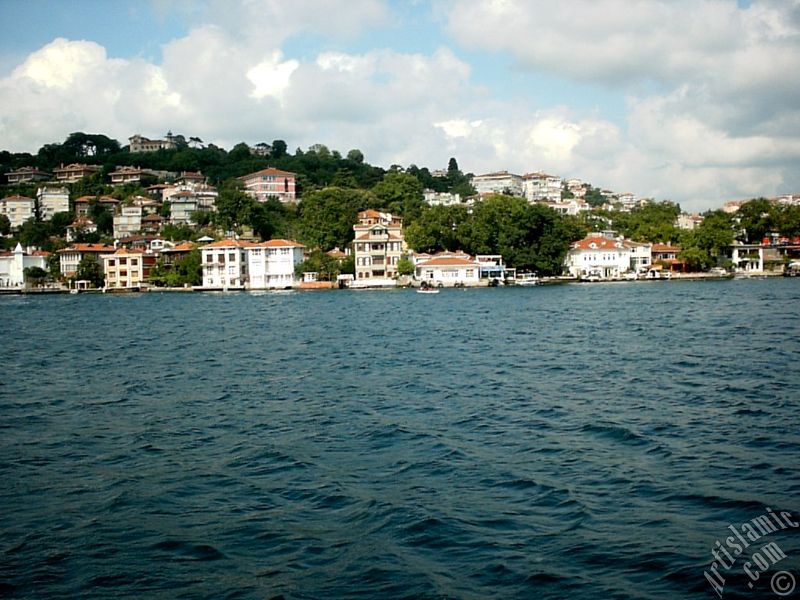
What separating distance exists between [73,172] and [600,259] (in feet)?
263

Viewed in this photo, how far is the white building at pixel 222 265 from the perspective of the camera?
7362 cm

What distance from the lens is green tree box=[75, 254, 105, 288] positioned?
76.1m

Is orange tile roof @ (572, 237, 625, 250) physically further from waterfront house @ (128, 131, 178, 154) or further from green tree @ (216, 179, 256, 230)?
waterfront house @ (128, 131, 178, 154)

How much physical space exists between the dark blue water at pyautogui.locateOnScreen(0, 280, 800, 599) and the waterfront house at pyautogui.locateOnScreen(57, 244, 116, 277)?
60.0 meters

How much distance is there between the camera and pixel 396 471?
10164 mm

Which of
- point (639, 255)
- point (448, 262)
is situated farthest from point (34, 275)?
point (639, 255)

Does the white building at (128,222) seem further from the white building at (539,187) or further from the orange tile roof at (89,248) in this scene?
the white building at (539,187)

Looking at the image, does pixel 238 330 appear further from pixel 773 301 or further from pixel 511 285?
pixel 511 285

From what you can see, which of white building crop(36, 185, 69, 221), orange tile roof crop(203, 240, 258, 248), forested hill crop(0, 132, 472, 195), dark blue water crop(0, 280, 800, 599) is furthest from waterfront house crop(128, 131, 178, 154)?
dark blue water crop(0, 280, 800, 599)

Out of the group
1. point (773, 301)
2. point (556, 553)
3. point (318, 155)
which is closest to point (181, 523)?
point (556, 553)

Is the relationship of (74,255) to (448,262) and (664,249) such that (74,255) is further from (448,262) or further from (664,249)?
(664,249)

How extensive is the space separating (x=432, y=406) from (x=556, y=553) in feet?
23.7

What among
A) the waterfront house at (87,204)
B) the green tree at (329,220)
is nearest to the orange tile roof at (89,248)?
the waterfront house at (87,204)
